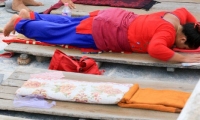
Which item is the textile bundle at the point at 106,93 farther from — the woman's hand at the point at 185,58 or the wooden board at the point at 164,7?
Result: the wooden board at the point at 164,7

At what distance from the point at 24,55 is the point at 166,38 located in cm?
145

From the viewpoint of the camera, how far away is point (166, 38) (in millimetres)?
3713

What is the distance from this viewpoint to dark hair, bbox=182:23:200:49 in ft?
12.3

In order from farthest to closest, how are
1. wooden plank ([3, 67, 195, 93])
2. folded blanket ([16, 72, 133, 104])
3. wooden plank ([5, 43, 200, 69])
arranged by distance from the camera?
wooden plank ([5, 43, 200, 69]), wooden plank ([3, 67, 195, 93]), folded blanket ([16, 72, 133, 104])

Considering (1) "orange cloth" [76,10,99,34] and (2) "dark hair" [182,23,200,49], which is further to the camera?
(1) "orange cloth" [76,10,99,34]

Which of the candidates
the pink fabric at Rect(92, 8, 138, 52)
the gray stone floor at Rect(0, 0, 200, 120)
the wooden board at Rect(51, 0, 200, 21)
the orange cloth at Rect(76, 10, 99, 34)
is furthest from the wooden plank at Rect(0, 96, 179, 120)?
the wooden board at Rect(51, 0, 200, 21)

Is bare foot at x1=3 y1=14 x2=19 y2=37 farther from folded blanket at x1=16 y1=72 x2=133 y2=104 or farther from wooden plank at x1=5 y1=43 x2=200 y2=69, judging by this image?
folded blanket at x1=16 y1=72 x2=133 y2=104

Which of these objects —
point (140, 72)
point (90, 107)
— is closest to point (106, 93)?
point (90, 107)

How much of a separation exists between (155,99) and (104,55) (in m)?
1.03

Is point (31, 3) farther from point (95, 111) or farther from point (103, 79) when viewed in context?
point (95, 111)

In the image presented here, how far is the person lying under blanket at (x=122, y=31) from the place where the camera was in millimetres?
3746

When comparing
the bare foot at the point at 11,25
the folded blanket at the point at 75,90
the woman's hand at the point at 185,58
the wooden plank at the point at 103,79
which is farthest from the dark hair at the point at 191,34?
the bare foot at the point at 11,25

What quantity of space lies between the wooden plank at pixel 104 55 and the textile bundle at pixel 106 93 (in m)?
0.54

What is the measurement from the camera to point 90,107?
316cm
